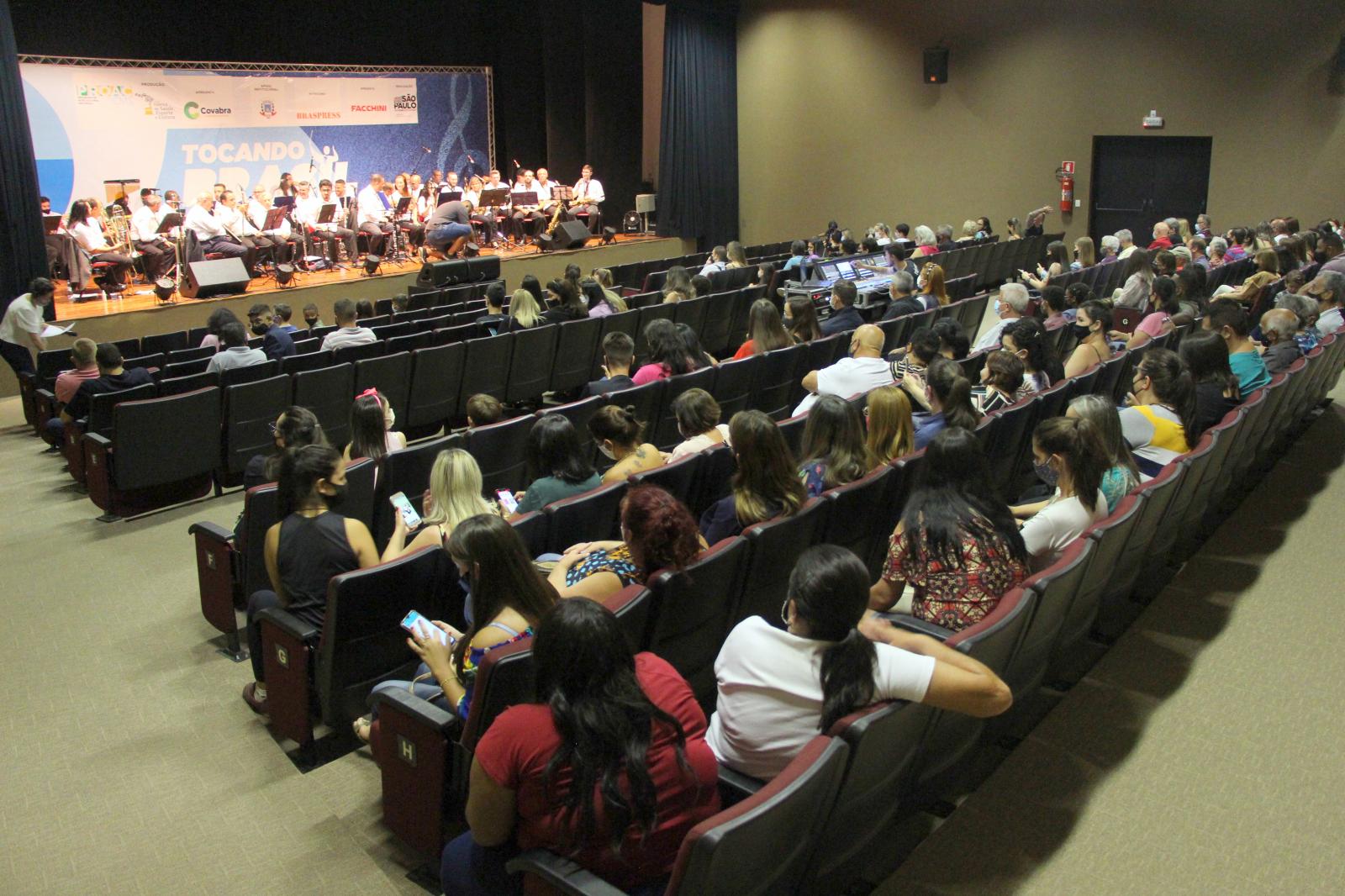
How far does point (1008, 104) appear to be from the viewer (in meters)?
14.4

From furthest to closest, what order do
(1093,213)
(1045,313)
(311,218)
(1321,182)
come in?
(1093,213), (311,218), (1321,182), (1045,313)

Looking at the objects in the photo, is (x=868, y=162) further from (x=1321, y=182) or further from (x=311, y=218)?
(x=311, y=218)

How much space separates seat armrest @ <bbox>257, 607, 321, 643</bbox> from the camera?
314 centimetres

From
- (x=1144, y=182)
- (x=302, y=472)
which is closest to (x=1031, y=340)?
(x=302, y=472)

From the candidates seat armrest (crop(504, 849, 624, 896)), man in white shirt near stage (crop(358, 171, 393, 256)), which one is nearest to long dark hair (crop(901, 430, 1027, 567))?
seat armrest (crop(504, 849, 624, 896))

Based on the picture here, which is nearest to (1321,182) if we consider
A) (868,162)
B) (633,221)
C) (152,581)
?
(868,162)

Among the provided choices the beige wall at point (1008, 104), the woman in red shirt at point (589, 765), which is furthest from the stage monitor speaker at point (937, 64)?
the woman in red shirt at point (589, 765)

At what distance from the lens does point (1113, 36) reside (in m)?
13.4

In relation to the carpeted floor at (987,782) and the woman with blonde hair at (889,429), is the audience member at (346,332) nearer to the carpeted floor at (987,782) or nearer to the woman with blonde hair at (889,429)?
the carpeted floor at (987,782)

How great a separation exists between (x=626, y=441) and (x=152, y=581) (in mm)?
2444

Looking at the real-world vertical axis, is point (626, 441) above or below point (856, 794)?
above

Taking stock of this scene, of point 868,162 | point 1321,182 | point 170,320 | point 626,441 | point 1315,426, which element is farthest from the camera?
point 868,162

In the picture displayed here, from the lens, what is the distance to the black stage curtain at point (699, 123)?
1562 cm

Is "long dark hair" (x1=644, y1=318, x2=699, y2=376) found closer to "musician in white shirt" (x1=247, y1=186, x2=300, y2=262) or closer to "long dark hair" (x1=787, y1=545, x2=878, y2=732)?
"long dark hair" (x1=787, y1=545, x2=878, y2=732)
